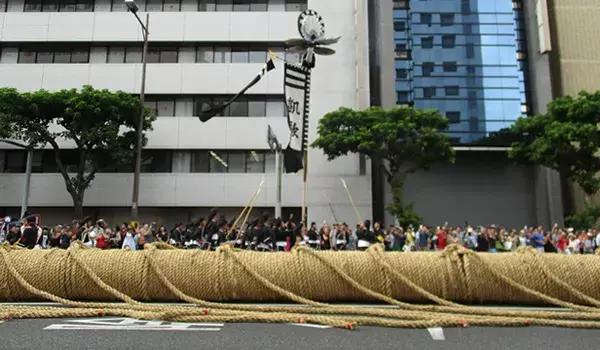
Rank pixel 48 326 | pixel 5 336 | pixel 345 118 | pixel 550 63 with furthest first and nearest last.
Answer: pixel 550 63, pixel 345 118, pixel 48 326, pixel 5 336

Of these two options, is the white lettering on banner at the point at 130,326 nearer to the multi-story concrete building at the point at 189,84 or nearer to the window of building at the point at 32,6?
the multi-story concrete building at the point at 189,84

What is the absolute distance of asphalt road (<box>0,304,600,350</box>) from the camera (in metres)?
3.79

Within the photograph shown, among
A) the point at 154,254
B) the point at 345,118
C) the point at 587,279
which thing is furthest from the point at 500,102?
the point at 154,254

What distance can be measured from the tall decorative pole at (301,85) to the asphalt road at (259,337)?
1412 cm

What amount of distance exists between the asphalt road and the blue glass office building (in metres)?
25.7

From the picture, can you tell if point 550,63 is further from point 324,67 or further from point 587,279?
point 587,279

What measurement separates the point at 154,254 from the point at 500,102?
27.8 m

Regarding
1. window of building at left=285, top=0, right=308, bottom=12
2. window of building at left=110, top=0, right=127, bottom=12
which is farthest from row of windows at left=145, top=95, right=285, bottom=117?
window of building at left=110, top=0, right=127, bottom=12

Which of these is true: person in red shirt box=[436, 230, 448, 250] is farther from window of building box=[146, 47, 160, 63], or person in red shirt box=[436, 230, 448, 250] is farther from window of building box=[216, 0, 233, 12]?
window of building box=[146, 47, 160, 63]

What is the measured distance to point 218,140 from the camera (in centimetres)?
2805

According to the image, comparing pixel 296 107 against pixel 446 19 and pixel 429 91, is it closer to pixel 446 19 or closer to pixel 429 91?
pixel 429 91

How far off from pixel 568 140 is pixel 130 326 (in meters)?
26.0

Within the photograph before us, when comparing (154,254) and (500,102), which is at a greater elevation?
(500,102)

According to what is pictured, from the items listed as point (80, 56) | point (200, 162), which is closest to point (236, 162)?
point (200, 162)
